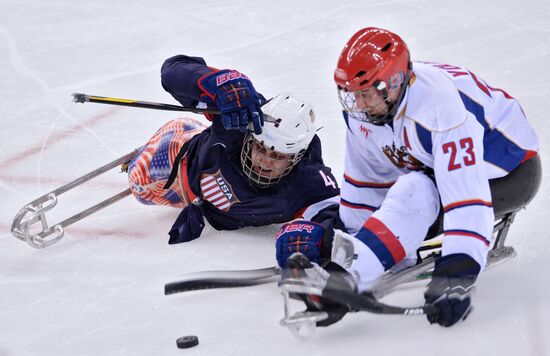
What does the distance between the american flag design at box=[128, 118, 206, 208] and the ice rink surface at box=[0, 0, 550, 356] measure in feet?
0.37

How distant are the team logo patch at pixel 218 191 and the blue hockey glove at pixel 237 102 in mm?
276

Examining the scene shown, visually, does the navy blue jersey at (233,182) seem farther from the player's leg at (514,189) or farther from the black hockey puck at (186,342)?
the black hockey puck at (186,342)

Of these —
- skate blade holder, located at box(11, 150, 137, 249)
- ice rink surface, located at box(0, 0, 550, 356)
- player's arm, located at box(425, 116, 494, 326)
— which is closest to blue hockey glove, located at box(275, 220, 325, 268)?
ice rink surface, located at box(0, 0, 550, 356)

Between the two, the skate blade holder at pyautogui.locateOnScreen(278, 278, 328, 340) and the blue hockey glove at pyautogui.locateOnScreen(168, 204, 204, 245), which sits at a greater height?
the skate blade holder at pyautogui.locateOnScreen(278, 278, 328, 340)

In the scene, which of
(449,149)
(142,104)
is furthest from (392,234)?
(142,104)

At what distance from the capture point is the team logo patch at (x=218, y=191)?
3650 mm

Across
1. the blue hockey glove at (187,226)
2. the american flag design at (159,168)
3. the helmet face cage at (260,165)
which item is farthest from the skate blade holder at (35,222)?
the helmet face cage at (260,165)

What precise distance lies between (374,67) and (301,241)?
2.28 ft

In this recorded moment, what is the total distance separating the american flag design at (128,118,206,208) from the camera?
12.6 ft

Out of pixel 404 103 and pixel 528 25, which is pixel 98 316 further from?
pixel 528 25

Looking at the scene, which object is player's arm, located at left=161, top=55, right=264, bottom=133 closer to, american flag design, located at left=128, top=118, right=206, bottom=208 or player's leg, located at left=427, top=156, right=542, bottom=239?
american flag design, located at left=128, top=118, right=206, bottom=208

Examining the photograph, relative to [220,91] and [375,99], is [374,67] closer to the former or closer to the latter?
[375,99]

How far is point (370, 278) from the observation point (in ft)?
9.36

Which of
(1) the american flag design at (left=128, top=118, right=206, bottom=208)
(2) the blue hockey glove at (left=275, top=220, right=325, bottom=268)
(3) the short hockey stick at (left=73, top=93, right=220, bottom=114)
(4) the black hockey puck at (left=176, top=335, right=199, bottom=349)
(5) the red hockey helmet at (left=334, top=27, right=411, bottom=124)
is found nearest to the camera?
(5) the red hockey helmet at (left=334, top=27, right=411, bottom=124)
